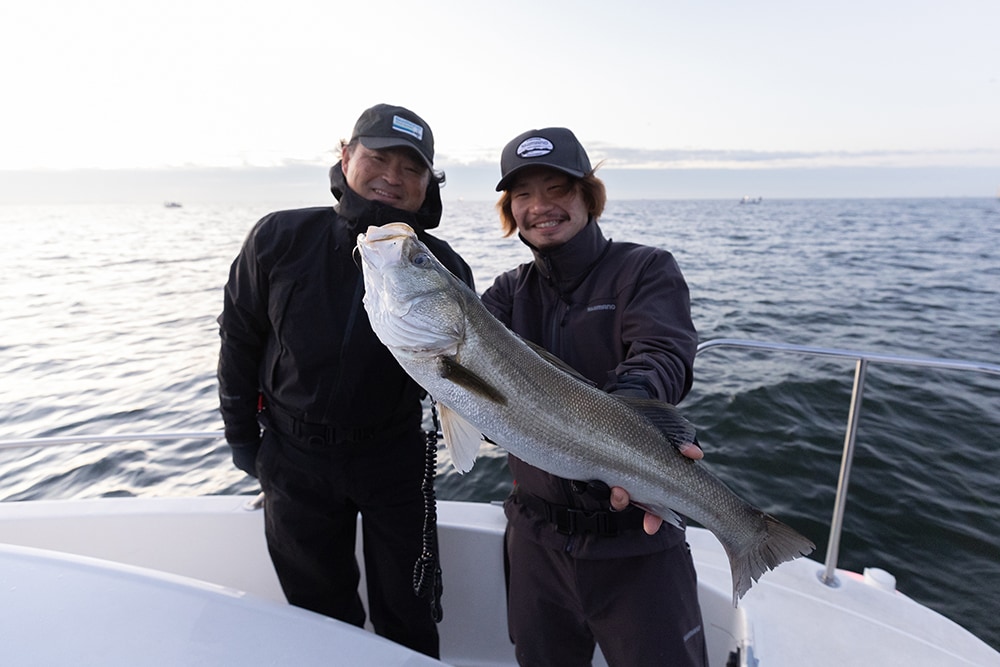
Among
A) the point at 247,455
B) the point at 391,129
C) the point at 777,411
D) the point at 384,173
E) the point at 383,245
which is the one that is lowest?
the point at 777,411

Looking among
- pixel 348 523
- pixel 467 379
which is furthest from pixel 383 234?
pixel 348 523

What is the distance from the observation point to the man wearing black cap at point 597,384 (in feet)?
7.90

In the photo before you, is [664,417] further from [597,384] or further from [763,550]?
[763,550]

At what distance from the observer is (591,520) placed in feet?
8.09

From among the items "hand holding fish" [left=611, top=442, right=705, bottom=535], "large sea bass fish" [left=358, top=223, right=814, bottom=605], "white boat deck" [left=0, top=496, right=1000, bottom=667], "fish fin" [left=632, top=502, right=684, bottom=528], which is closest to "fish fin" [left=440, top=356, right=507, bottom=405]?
"large sea bass fish" [left=358, top=223, right=814, bottom=605]

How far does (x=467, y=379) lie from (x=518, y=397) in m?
0.23

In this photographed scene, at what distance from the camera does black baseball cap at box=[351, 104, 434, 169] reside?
3.05 m

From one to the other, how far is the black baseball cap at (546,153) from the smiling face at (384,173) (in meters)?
0.67

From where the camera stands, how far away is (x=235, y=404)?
321cm

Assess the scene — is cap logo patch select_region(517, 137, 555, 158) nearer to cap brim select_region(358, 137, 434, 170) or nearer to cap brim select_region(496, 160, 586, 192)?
cap brim select_region(496, 160, 586, 192)

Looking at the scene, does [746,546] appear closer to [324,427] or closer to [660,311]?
[660,311]

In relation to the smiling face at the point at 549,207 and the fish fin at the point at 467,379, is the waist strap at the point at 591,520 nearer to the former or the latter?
the fish fin at the point at 467,379

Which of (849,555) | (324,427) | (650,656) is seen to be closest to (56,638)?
(324,427)

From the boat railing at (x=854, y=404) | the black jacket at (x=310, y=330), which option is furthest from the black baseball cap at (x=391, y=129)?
the boat railing at (x=854, y=404)
